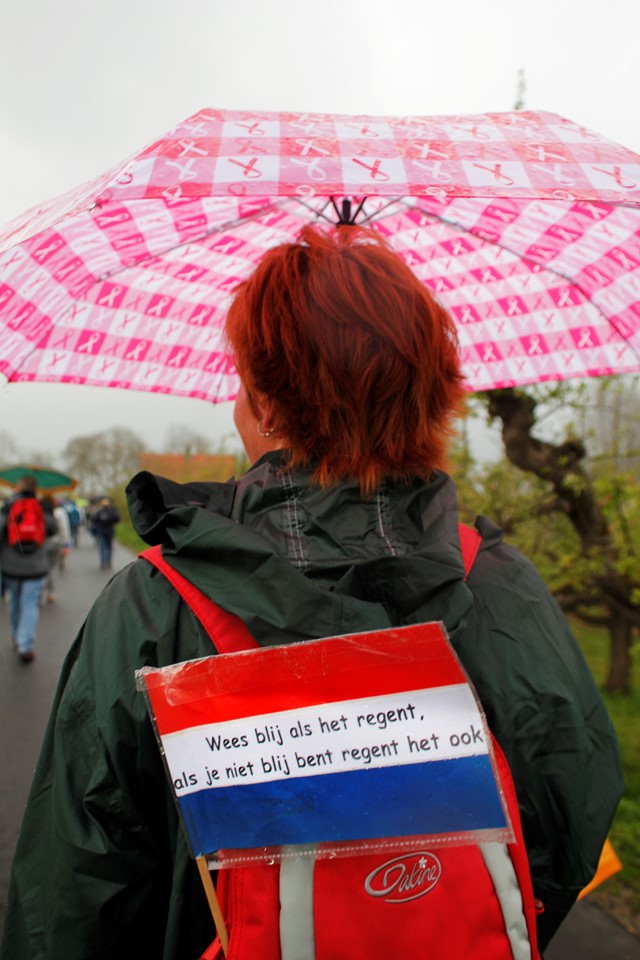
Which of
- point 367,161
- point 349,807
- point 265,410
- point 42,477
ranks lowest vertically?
point 42,477

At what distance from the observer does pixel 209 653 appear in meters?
1.24

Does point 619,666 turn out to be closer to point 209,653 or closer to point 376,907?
point 376,907

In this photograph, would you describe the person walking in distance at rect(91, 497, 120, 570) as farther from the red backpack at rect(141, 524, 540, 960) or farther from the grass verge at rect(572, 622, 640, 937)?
the red backpack at rect(141, 524, 540, 960)

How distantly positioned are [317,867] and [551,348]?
216 centimetres

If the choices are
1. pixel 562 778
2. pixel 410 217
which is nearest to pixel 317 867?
pixel 562 778

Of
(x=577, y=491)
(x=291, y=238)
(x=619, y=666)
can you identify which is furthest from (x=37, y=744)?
(x=619, y=666)

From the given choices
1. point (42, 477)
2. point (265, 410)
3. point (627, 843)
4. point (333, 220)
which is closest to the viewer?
point (265, 410)

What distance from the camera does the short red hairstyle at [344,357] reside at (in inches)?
51.6

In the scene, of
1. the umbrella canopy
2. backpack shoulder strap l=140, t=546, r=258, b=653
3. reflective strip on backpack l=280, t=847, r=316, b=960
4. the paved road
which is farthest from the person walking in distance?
reflective strip on backpack l=280, t=847, r=316, b=960

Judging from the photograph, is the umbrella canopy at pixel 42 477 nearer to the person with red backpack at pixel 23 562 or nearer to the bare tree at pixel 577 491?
the person with red backpack at pixel 23 562

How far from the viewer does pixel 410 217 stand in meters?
2.60

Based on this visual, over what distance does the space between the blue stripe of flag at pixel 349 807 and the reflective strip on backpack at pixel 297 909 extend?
0.04 meters

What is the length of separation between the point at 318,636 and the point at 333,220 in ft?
5.48

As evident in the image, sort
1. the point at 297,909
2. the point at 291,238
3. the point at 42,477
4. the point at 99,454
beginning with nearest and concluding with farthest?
the point at 297,909
the point at 291,238
the point at 42,477
the point at 99,454
